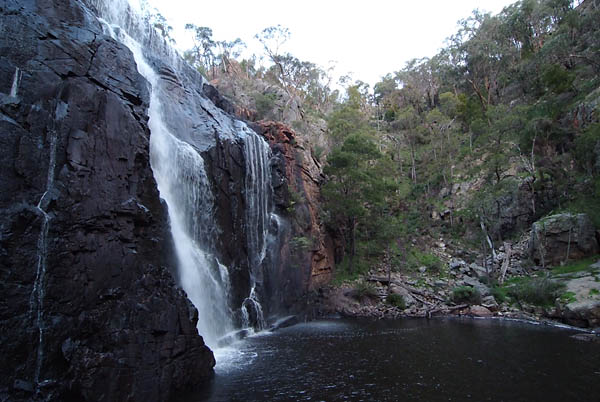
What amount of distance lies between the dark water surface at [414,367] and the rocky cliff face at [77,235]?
Answer: 238 centimetres

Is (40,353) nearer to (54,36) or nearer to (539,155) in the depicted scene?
(54,36)

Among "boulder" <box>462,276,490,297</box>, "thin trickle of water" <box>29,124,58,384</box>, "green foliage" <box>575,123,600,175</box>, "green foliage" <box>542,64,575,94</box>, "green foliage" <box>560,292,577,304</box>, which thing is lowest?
"green foliage" <box>560,292,577,304</box>

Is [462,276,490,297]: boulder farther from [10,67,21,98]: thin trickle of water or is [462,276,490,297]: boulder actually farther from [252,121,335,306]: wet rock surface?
[10,67,21,98]: thin trickle of water

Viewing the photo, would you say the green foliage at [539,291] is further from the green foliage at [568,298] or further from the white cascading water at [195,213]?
the white cascading water at [195,213]

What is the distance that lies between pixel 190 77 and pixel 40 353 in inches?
971

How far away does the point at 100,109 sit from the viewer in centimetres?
1137

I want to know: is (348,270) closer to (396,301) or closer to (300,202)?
(396,301)

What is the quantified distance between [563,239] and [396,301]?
470 inches

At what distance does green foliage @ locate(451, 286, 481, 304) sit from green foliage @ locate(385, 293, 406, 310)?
344 cm

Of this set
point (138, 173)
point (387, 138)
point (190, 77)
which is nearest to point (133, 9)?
point (190, 77)

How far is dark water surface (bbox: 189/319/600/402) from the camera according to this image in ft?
34.3

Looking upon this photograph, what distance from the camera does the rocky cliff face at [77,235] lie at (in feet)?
28.3

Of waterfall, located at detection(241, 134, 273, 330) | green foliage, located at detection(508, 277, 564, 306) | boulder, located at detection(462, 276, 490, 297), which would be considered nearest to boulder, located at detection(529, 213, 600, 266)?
green foliage, located at detection(508, 277, 564, 306)

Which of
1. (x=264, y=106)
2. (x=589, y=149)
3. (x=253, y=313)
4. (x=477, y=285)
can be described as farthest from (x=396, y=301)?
(x=264, y=106)
